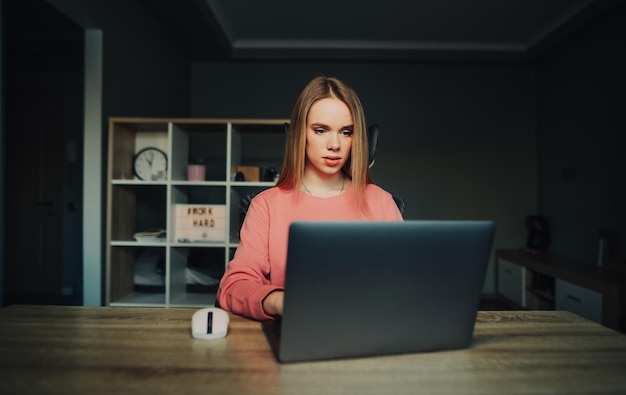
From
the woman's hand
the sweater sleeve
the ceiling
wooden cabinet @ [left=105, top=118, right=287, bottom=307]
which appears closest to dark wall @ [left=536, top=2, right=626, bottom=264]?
the ceiling

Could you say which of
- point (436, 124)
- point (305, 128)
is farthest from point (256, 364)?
point (436, 124)

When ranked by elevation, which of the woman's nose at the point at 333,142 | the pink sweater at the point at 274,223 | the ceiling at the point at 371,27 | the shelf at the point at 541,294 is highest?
the ceiling at the point at 371,27

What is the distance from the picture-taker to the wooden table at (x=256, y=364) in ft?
2.33

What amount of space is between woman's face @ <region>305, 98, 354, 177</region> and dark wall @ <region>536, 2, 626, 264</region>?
3.06 meters

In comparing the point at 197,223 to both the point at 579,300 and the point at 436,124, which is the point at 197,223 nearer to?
the point at 579,300

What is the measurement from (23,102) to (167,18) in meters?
2.09

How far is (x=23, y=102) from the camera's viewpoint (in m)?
4.78

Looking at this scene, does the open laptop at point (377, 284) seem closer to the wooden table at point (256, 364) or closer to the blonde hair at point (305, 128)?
the wooden table at point (256, 364)

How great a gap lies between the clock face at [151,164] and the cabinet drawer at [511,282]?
3.27 metres

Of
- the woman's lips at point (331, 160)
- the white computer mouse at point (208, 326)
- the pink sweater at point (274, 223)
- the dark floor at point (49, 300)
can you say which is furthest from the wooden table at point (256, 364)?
the dark floor at point (49, 300)

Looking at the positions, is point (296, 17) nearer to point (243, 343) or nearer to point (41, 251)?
point (41, 251)

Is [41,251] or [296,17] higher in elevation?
[296,17]

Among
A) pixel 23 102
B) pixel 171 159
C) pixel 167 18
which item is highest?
pixel 167 18

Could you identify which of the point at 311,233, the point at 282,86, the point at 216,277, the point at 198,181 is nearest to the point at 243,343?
the point at 311,233
